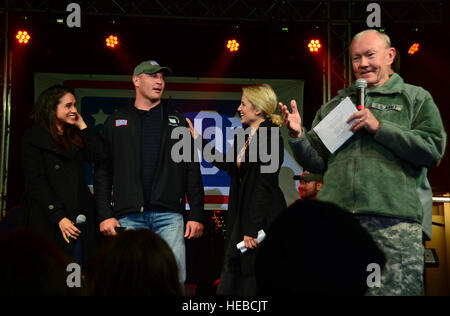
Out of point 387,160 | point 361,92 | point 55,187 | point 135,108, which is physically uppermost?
point 135,108

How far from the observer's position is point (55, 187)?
3473 mm

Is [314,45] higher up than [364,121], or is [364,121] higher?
[314,45]

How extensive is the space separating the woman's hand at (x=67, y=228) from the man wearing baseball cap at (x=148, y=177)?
19cm

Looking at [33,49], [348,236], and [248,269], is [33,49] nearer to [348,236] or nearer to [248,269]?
[248,269]

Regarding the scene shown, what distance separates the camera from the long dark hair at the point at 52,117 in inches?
141

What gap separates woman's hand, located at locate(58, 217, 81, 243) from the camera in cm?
333

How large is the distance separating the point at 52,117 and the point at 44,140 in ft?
0.61

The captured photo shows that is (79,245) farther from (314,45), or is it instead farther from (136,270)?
(314,45)

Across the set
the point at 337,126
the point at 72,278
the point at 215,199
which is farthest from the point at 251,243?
the point at 215,199

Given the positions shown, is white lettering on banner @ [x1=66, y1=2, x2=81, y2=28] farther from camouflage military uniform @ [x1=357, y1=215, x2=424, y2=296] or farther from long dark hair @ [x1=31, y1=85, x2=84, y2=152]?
camouflage military uniform @ [x1=357, y1=215, x2=424, y2=296]

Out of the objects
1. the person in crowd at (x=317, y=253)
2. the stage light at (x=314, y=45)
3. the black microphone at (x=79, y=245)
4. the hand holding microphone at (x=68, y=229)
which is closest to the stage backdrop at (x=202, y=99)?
the stage light at (x=314, y=45)

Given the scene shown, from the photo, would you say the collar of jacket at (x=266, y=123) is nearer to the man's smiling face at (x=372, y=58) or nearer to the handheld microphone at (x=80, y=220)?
the man's smiling face at (x=372, y=58)

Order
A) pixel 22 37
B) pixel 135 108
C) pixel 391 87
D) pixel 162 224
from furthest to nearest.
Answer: pixel 22 37 < pixel 135 108 < pixel 162 224 < pixel 391 87
